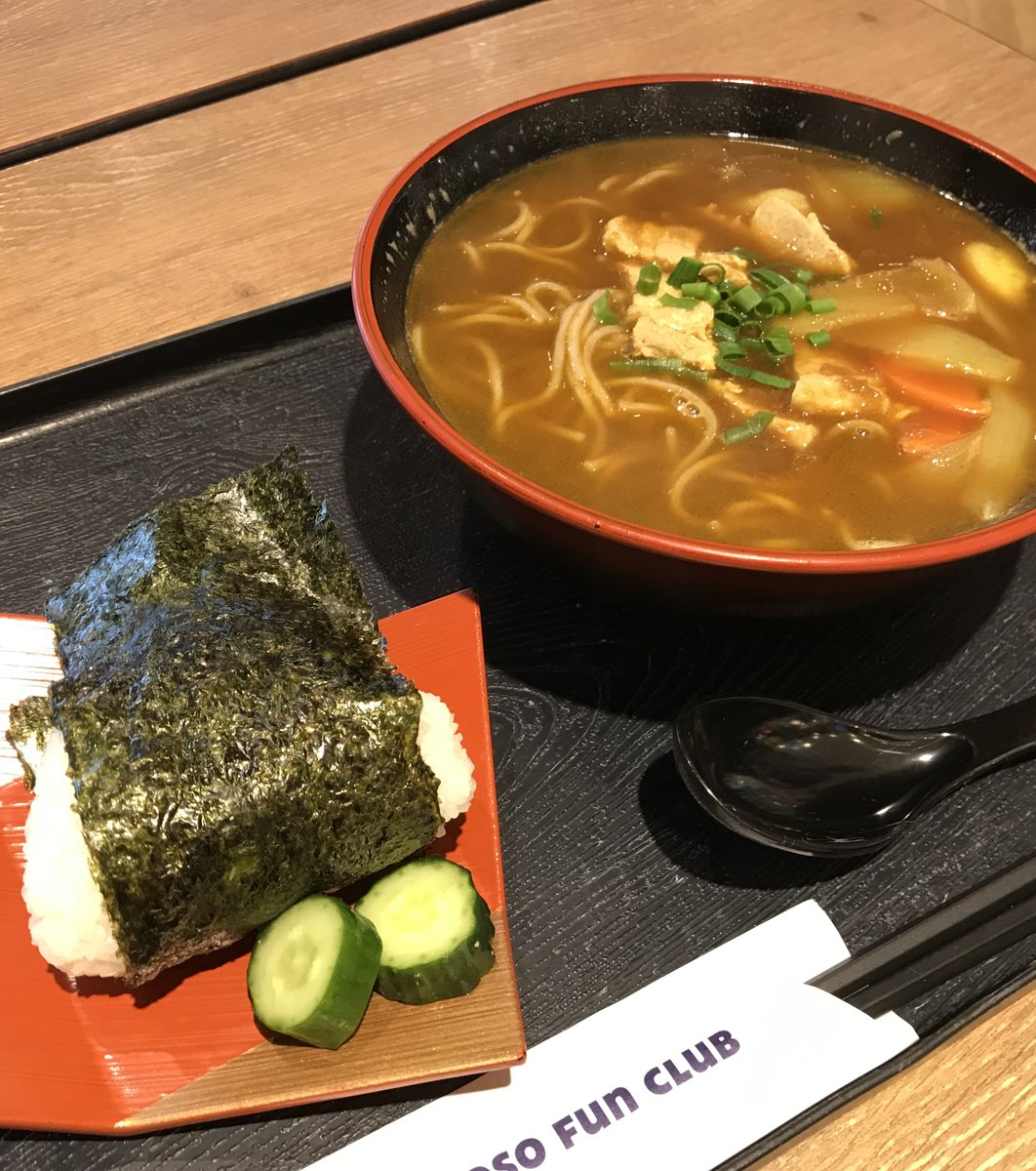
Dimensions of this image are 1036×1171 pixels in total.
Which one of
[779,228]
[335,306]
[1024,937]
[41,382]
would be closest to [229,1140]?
[1024,937]

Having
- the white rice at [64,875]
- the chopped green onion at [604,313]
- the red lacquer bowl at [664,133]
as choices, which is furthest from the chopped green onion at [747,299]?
the white rice at [64,875]

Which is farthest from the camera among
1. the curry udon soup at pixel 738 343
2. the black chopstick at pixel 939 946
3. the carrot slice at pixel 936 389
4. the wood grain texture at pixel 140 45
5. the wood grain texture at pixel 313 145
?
the wood grain texture at pixel 140 45

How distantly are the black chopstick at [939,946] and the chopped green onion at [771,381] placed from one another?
0.87 metres

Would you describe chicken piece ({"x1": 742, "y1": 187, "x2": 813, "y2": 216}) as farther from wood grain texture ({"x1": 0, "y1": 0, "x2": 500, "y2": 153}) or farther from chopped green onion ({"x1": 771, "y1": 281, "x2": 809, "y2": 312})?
wood grain texture ({"x1": 0, "y1": 0, "x2": 500, "y2": 153})

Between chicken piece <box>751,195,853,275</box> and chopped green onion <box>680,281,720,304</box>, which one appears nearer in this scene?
chopped green onion <box>680,281,720,304</box>

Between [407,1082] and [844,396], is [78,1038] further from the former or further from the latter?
[844,396]

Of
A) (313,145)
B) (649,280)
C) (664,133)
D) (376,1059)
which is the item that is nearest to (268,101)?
(313,145)

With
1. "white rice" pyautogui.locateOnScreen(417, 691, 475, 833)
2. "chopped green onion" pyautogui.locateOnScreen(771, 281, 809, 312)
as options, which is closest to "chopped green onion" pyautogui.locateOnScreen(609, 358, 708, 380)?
"chopped green onion" pyautogui.locateOnScreen(771, 281, 809, 312)

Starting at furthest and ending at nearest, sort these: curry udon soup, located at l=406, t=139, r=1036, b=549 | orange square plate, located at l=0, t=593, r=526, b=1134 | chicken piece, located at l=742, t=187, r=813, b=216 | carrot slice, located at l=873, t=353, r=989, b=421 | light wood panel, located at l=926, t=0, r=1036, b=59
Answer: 1. light wood panel, located at l=926, t=0, r=1036, b=59
2. chicken piece, located at l=742, t=187, r=813, b=216
3. carrot slice, located at l=873, t=353, r=989, b=421
4. curry udon soup, located at l=406, t=139, r=1036, b=549
5. orange square plate, located at l=0, t=593, r=526, b=1134

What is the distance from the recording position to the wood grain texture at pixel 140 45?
8.75 feet

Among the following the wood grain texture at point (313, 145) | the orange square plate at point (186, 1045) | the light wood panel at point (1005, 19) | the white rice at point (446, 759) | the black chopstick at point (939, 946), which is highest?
the light wood panel at point (1005, 19)

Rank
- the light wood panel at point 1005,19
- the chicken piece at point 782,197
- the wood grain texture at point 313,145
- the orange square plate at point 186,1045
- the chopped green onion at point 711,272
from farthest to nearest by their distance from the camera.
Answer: the light wood panel at point 1005,19
the wood grain texture at point 313,145
the chicken piece at point 782,197
the chopped green onion at point 711,272
the orange square plate at point 186,1045

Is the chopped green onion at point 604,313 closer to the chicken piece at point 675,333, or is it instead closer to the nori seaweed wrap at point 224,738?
the chicken piece at point 675,333

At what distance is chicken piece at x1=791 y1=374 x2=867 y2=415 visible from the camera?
5.52 ft
